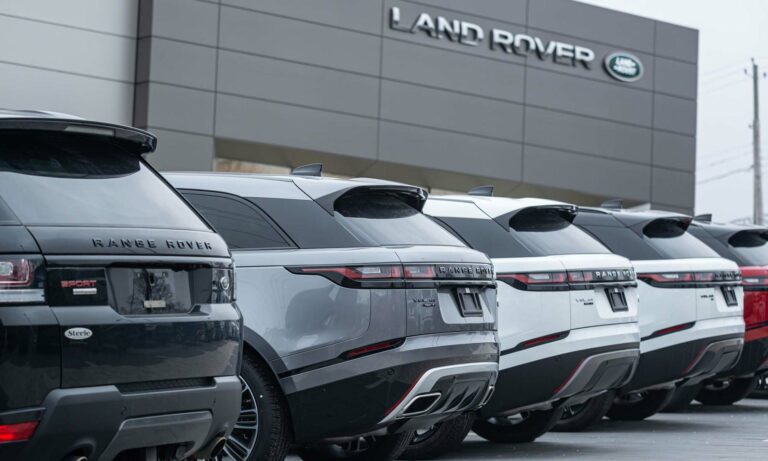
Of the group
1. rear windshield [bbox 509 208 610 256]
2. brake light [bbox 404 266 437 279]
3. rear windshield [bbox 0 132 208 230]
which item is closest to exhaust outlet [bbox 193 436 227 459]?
rear windshield [bbox 0 132 208 230]

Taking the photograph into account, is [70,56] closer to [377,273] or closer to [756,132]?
[377,273]

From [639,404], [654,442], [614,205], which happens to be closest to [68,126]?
[654,442]

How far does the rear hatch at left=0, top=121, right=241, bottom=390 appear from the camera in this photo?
4840 mm

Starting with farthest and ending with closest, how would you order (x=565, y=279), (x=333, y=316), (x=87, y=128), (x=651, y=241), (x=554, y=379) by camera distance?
(x=651, y=241) < (x=565, y=279) < (x=554, y=379) < (x=333, y=316) < (x=87, y=128)

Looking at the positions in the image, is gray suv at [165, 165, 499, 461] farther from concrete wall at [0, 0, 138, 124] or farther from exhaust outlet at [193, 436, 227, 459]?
concrete wall at [0, 0, 138, 124]

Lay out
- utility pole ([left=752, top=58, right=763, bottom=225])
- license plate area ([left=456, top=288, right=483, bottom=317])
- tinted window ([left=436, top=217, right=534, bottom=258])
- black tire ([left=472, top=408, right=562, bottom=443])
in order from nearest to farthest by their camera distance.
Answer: license plate area ([left=456, top=288, right=483, bottom=317]), tinted window ([left=436, top=217, right=534, bottom=258]), black tire ([left=472, top=408, right=562, bottom=443]), utility pole ([left=752, top=58, right=763, bottom=225])

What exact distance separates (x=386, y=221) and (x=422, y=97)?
2224 centimetres

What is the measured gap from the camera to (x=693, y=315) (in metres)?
11.3

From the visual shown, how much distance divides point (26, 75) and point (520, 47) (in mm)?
12296

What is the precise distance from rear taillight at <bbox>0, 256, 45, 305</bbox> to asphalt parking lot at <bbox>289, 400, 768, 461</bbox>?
4881 mm

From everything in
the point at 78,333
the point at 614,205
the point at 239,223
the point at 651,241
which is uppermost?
the point at 614,205

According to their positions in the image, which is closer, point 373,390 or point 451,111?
point 373,390

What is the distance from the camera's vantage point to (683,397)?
43.8 ft

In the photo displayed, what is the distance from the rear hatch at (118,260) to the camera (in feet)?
15.9
